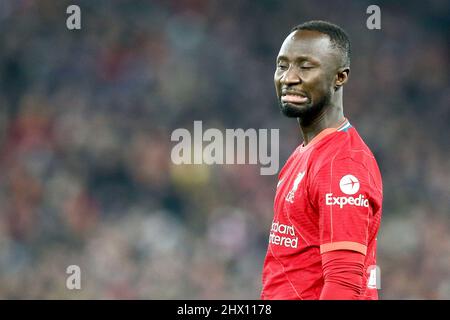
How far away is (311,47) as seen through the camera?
9.11ft

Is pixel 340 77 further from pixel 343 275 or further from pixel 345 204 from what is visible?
pixel 343 275

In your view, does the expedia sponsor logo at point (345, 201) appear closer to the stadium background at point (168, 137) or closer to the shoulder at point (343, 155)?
the shoulder at point (343, 155)

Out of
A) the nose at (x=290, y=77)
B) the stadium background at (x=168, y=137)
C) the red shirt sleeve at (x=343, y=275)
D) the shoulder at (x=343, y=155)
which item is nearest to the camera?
the red shirt sleeve at (x=343, y=275)

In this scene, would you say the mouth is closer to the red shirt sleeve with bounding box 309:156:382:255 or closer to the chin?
the chin

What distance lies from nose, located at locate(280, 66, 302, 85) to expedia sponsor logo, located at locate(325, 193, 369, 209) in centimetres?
45

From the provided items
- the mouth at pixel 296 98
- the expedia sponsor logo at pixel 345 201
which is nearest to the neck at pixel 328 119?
the mouth at pixel 296 98

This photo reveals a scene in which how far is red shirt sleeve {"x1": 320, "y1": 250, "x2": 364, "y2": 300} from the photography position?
8.15ft

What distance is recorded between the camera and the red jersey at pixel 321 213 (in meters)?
2.52

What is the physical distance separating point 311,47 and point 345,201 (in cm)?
58

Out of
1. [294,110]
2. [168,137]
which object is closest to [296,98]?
[294,110]

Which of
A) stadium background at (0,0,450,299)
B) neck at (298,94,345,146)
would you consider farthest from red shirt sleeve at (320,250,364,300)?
stadium background at (0,0,450,299)
